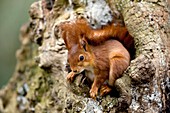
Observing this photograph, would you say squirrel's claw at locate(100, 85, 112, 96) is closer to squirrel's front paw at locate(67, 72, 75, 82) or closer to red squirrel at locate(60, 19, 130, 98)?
red squirrel at locate(60, 19, 130, 98)

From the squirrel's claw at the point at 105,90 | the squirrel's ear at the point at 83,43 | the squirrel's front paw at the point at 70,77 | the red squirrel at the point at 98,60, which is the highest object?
the squirrel's ear at the point at 83,43

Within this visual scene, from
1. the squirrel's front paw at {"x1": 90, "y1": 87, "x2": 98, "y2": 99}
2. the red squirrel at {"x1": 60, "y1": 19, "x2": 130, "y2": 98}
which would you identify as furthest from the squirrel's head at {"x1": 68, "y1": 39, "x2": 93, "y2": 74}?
the squirrel's front paw at {"x1": 90, "y1": 87, "x2": 98, "y2": 99}

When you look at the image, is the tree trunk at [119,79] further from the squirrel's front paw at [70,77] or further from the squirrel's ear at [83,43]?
the squirrel's ear at [83,43]

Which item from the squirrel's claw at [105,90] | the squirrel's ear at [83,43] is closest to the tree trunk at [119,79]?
the squirrel's claw at [105,90]

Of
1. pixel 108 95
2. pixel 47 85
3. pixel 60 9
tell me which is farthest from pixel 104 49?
pixel 47 85

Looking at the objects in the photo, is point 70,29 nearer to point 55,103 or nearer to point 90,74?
point 90,74

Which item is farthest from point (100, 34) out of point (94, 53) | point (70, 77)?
point (70, 77)

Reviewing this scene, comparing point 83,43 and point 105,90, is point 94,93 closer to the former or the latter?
point 105,90
